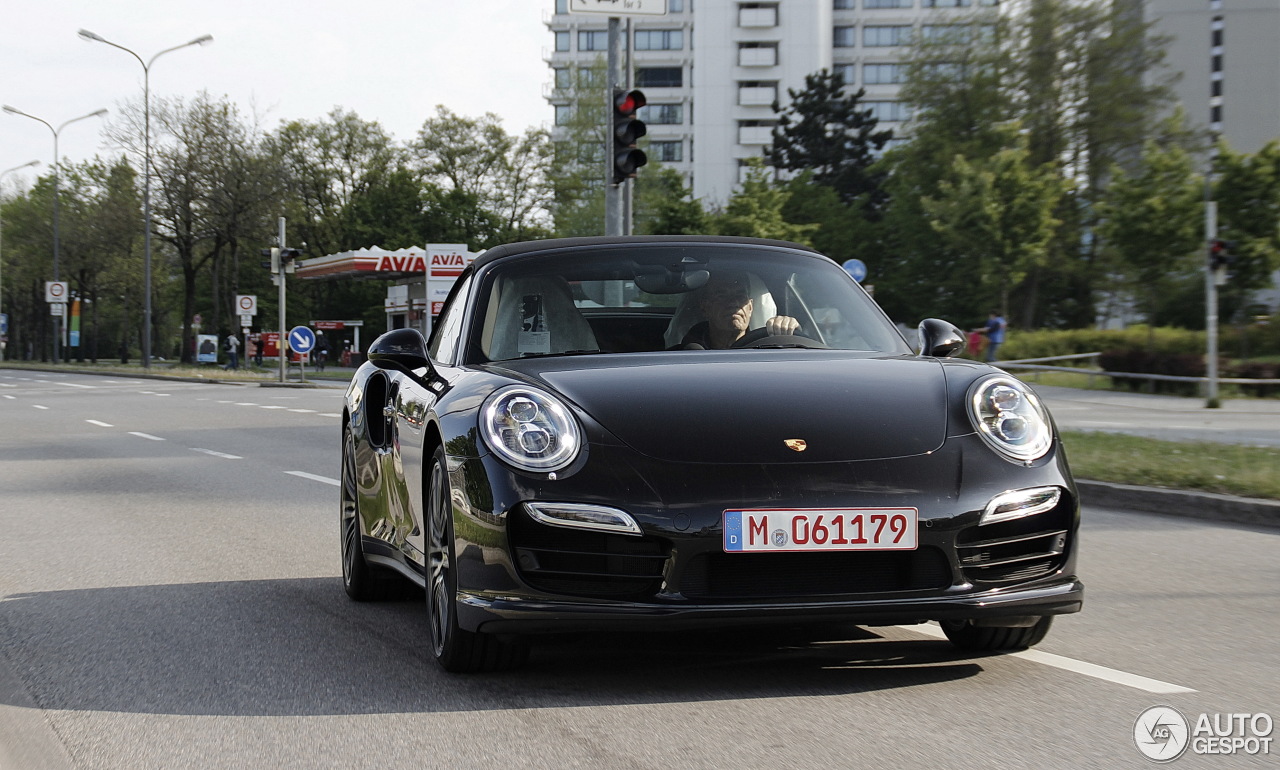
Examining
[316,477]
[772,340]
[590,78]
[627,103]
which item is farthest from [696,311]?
[590,78]

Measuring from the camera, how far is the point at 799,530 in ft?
13.8

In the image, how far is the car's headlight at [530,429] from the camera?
4.34m

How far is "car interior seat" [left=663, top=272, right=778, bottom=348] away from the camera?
5551 mm

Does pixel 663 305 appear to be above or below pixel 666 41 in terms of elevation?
below

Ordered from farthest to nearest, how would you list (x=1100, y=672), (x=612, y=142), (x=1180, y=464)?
(x=612, y=142), (x=1180, y=464), (x=1100, y=672)

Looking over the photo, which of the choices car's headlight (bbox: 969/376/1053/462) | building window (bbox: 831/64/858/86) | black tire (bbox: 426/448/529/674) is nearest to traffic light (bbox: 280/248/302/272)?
black tire (bbox: 426/448/529/674)

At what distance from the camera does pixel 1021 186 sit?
49875 millimetres

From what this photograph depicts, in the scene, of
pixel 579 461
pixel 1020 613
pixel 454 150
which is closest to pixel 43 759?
pixel 579 461

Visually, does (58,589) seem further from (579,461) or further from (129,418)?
(129,418)

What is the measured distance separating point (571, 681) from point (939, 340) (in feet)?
5.94

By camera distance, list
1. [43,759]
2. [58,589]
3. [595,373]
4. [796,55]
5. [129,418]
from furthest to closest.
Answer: [796,55], [129,418], [58,589], [595,373], [43,759]

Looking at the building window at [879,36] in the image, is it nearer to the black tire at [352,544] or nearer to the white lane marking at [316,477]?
the white lane marking at [316,477]

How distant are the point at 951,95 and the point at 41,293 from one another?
2007 inches

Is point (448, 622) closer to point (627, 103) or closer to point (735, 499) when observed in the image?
point (735, 499)
